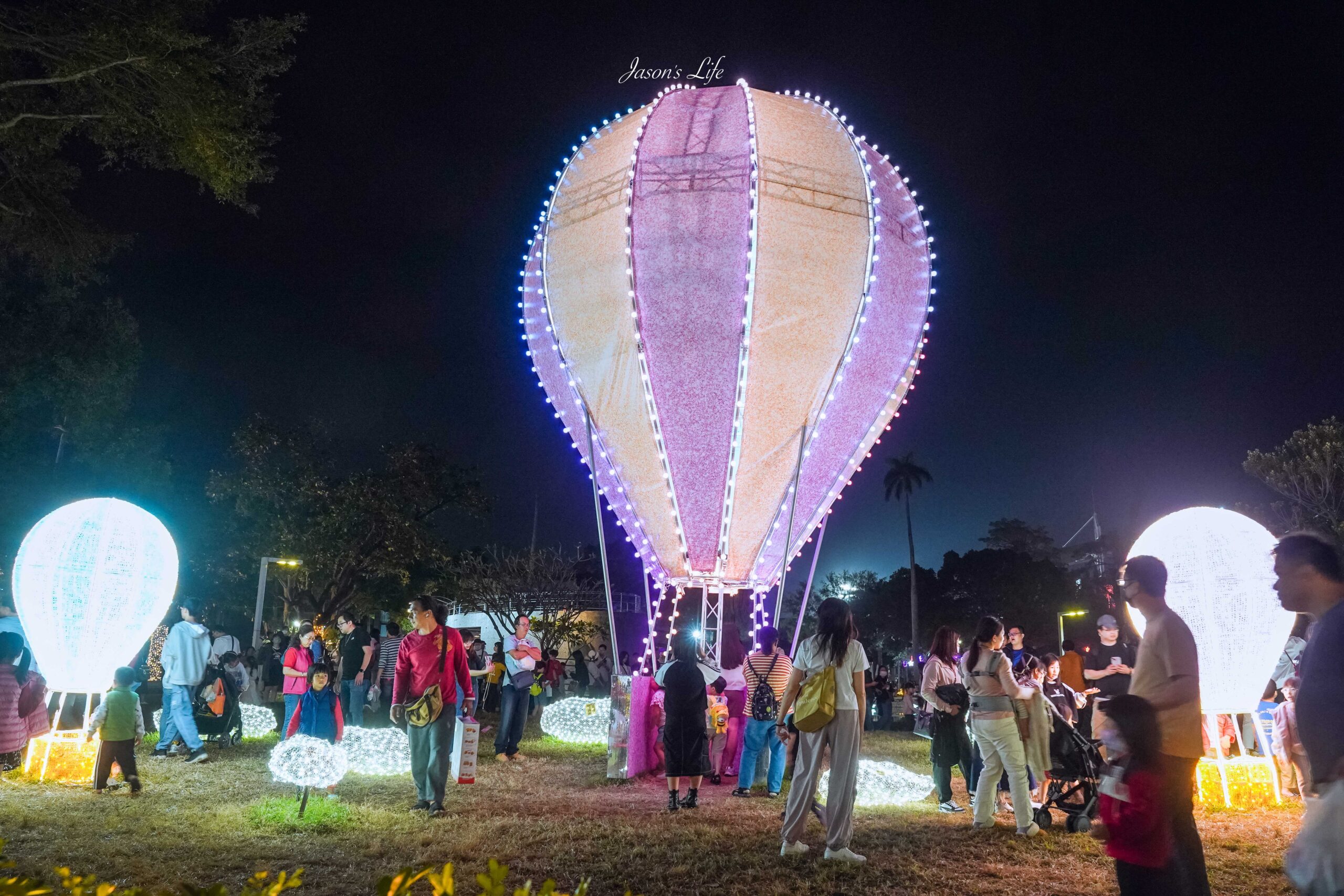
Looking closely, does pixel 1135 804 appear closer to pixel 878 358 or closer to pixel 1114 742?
pixel 1114 742

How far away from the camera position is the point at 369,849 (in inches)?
226

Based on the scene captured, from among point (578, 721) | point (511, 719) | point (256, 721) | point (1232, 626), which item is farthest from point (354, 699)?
point (1232, 626)

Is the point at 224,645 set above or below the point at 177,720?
above

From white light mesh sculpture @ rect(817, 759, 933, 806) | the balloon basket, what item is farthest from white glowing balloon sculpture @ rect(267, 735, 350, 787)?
the balloon basket

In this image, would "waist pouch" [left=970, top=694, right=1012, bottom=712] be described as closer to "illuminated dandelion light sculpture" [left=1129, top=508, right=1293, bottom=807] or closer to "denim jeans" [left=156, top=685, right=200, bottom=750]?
"illuminated dandelion light sculpture" [left=1129, top=508, right=1293, bottom=807]

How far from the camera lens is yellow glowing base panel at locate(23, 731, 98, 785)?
809cm

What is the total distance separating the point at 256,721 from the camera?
12.3m

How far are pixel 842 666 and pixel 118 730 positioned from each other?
19.5 ft

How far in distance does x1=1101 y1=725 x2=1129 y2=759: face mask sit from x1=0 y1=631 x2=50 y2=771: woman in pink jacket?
8249 mm

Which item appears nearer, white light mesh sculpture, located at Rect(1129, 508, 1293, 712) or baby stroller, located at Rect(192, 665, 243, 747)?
white light mesh sculpture, located at Rect(1129, 508, 1293, 712)

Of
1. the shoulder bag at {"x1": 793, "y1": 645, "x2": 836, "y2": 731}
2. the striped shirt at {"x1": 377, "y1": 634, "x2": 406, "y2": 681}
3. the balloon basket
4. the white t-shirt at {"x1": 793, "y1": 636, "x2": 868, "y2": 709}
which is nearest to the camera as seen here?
the shoulder bag at {"x1": 793, "y1": 645, "x2": 836, "y2": 731}

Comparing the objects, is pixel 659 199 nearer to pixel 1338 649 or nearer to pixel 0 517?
pixel 1338 649

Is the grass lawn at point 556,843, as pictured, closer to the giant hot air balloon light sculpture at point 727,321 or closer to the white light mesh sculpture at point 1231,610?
the white light mesh sculpture at point 1231,610

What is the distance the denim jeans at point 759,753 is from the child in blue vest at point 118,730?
510 cm
